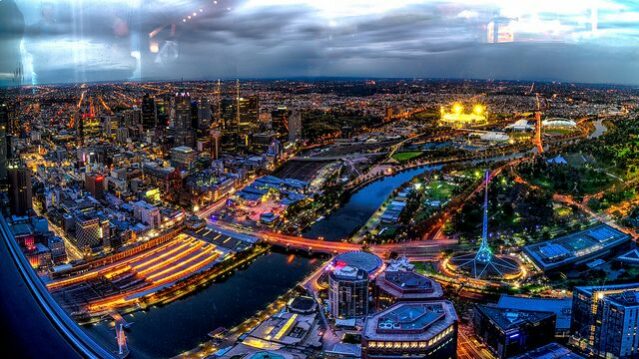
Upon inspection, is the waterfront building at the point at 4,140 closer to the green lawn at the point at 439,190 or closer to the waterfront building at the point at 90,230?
the waterfront building at the point at 90,230

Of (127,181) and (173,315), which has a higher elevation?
(127,181)

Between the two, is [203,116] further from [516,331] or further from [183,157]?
[516,331]

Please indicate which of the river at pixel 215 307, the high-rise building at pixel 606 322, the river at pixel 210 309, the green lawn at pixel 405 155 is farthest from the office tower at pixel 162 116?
the high-rise building at pixel 606 322

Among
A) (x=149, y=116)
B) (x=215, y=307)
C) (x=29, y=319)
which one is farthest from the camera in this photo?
(x=149, y=116)

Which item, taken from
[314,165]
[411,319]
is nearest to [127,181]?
[314,165]

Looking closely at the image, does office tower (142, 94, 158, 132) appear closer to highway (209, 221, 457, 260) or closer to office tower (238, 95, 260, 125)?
office tower (238, 95, 260, 125)

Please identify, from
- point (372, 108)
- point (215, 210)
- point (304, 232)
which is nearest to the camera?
point (304, 232)

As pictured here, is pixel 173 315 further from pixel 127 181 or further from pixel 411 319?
pixel 127 181

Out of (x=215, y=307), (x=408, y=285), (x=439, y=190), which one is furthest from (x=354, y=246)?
(x=439, y=190)
